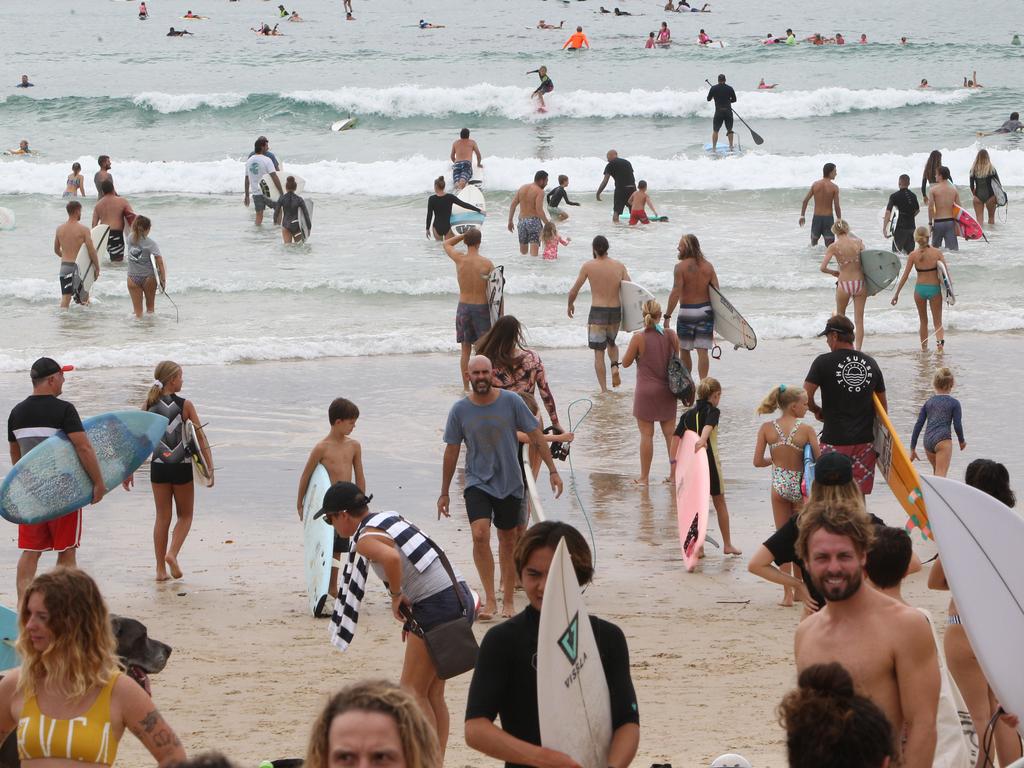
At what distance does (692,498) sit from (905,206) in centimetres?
1066

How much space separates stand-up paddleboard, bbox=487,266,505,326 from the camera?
39.0 feet

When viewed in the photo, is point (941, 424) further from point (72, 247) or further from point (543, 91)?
point (543, 91)

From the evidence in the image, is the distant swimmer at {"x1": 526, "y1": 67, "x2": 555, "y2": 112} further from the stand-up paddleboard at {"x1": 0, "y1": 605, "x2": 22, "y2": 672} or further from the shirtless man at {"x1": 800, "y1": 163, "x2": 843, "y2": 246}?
the stand-up paddleboard at {"x1": 0, "y1": 605, "x2": 22, "y2": 672}

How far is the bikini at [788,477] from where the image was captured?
24.7ft

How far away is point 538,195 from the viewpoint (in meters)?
18.6

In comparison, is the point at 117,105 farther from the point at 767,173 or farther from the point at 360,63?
the point at 767,173

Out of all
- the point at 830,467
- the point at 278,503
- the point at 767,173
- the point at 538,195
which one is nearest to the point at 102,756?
the point at 830,467

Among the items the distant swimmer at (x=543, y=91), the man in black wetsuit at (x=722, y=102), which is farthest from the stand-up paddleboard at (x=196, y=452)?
the distant swimmer at (x=543, y=91)

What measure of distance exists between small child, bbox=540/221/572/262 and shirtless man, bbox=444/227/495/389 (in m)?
6.43

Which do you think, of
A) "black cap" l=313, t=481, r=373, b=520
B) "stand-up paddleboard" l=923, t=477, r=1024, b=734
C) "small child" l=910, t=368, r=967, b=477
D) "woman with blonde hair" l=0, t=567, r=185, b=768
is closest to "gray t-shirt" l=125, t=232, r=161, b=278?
"small child" l=910, t=368, r=967, b=477

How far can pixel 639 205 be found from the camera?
2181 cm

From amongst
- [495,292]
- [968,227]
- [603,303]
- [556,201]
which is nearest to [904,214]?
[968,227]

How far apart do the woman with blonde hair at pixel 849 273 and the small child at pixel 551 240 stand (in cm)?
561

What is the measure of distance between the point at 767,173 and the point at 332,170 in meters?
8.57
